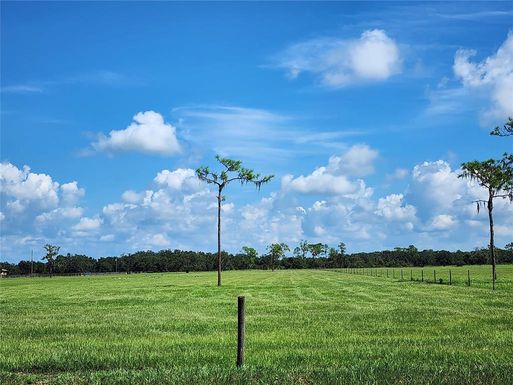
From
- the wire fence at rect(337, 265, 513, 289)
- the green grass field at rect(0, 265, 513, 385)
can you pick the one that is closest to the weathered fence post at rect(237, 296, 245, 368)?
the green grass field at rect(0, 265, 513, 385)

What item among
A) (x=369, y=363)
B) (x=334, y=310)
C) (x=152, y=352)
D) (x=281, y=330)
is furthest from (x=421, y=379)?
(x=334, y=310)

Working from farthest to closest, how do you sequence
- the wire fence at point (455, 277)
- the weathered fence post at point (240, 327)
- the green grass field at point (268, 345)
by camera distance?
the wire fence at point (455, 277)
the weathered fence post at point (240, 327)
the green grass field at point (268, 345)

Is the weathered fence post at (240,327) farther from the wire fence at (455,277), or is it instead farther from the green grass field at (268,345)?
the wire fence at (455,277)

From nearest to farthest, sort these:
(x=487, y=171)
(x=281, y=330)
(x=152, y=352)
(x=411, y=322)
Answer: (x=152, y=352) → (x=281, y=330) → (x=411, y=322) → (x=487, y=171)

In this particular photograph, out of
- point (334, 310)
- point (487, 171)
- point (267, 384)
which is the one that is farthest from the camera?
point (487, 171)

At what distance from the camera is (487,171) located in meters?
55.2

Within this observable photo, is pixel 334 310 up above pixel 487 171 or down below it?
below

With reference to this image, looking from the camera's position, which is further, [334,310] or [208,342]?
[334,310]

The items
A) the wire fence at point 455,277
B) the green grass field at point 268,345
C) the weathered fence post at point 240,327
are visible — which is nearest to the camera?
the green grass field at point 268,345

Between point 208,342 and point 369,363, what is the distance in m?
6.35

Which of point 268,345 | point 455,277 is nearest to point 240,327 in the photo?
point 268,345

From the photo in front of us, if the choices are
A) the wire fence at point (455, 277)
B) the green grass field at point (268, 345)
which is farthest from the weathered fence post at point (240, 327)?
the wire fence at point (455, 277)

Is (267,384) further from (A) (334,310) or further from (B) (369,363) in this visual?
(A) (334,310)

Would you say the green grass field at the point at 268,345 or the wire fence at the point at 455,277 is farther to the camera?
the wire fence at the point at 455,277
